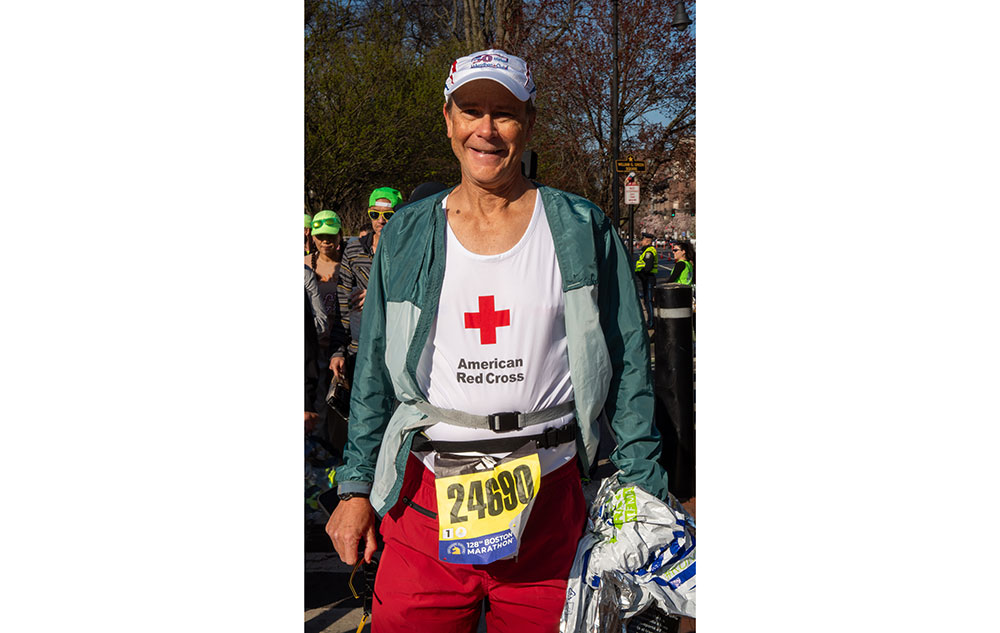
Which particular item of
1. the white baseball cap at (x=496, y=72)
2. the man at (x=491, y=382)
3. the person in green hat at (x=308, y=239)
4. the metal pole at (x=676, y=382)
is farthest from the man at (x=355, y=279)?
the white baseball cap at (x=496, y=72)

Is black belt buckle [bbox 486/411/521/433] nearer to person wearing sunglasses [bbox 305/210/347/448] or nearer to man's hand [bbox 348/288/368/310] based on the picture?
person wearing sunglasses [bbox 305/210/347/448]

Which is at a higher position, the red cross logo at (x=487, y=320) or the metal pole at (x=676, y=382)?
the red cross logo at (x=487, y=320)

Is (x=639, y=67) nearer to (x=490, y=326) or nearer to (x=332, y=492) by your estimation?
(x=332, y=492)

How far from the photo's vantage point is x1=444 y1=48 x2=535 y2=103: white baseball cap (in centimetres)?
213

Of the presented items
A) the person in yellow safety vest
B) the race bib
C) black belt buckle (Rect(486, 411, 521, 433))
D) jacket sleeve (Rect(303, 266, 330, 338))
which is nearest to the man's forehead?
black belt buckle (Rect(486, 411, 521, 433))

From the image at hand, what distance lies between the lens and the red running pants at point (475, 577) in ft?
7.25

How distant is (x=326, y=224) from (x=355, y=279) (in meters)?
0.94

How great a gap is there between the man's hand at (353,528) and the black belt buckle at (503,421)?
471 mm

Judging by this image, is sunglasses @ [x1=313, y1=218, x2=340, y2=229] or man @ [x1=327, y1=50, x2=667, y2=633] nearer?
man @ [x1=327, y1=50, x2=667, y2=633]

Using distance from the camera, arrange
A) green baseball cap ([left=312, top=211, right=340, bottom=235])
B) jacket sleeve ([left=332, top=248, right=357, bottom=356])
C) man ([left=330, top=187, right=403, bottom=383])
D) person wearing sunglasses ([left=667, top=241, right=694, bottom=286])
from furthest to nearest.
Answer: person wearing sunglasses ([left=667, top=241, right=694, bottom=286]) < green baseball cap ([left=312, top=211, right=340, bottom=235]) < jacket sleeve ([left=332, top=248, right=357, bottom=356]) < man ([left=330, top=187, right=403, bottom=383])

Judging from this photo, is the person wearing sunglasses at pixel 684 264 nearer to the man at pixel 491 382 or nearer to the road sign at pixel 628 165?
the road sign at pixel 628 165

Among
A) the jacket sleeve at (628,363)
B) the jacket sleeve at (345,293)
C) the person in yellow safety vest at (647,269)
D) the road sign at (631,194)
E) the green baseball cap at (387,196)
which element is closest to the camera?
the jacket sleeve at (628,363)

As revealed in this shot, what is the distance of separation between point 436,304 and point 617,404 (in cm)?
59

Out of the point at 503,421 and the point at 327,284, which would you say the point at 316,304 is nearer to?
the point at 327,284
